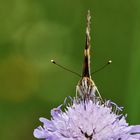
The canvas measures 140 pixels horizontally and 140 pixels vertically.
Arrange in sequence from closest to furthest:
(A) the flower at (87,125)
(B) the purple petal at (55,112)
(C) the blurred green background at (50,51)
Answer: (A) the flower at (87,125) → (B) the purple petal at (55,112) → (C) the blurred green background at (50,51)

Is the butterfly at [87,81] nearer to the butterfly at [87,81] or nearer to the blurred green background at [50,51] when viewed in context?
the butterfly at [87,81]

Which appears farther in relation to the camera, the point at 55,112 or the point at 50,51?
the point at 50,51

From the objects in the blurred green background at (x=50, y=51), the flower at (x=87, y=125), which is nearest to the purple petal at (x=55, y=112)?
the flower at (x=87, y=125)

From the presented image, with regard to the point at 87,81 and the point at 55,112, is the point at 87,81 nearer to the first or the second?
the point at 87,81

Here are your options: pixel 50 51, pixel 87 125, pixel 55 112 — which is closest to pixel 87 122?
pixel 87 125

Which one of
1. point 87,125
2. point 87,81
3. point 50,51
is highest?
point 50,51

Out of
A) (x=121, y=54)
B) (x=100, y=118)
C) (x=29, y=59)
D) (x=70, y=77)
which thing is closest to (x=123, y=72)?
(x=121, y=54)
